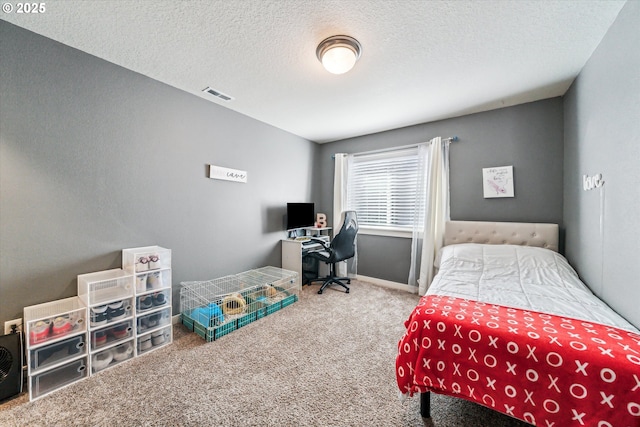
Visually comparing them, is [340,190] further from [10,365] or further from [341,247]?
[10,365]

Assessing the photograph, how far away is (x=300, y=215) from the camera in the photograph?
12.5 ft

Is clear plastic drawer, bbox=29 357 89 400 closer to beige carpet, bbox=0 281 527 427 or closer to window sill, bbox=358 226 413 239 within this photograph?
beige carpet, bbox=0 281 527 427

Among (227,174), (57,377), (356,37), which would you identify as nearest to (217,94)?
(227,174)

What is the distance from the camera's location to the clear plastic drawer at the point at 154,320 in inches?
78.3

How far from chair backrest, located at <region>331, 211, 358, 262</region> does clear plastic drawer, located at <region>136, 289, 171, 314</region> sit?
206 centimetres

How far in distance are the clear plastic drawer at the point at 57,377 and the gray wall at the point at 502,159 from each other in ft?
11.4

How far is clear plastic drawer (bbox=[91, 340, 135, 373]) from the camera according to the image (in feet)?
5.68

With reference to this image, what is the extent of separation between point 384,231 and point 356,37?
2.71 m

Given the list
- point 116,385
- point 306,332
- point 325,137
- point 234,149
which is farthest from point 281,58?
point 116,385

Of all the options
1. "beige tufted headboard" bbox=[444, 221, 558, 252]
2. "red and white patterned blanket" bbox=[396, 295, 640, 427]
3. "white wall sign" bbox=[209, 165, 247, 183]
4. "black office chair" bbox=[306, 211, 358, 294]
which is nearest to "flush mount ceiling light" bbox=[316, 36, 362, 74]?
"white wall sign" bbox=[209, 165, 247, 183]

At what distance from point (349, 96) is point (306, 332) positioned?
2.61m

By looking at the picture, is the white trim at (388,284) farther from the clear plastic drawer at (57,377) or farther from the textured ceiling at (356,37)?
the clear plastic drawer at (57,377)

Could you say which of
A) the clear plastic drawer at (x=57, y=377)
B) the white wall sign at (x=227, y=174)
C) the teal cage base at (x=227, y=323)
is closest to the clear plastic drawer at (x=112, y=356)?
the clear plastic drawer at (x=57, y=377)

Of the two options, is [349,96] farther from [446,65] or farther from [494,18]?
[494,18]
